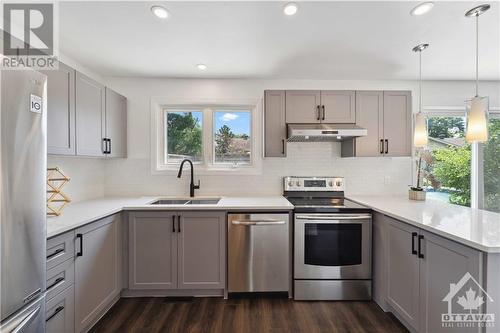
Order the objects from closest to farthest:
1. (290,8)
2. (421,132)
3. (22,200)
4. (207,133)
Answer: (22,200) < (290,8) < (421,132) < (207,133)

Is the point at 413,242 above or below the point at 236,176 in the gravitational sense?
below

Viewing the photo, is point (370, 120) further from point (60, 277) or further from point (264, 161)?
point (60, 277)

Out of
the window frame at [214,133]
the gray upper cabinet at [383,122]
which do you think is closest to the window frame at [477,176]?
the gray upper cabinet at [383,122]

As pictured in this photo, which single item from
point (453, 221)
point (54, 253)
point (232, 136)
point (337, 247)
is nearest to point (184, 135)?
point (232, 136)

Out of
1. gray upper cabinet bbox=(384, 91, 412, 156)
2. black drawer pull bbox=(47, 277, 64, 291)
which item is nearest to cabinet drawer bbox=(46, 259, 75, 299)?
black drawer pull bbox=(47, 277, 64, 291)

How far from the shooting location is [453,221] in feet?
5.52

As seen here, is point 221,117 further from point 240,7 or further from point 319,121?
point 240,7

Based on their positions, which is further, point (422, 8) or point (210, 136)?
point (210, 136)

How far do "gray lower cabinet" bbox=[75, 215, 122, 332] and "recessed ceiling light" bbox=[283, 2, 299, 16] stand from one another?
7.23 ft

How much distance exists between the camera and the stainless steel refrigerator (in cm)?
101

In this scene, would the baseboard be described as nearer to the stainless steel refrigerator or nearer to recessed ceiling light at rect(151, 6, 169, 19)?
the stainless steel refrigerator

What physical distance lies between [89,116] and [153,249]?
4.74 feet

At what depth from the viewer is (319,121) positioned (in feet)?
9.27

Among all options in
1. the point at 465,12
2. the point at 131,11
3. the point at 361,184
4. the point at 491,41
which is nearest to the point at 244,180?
the point at 361,184
